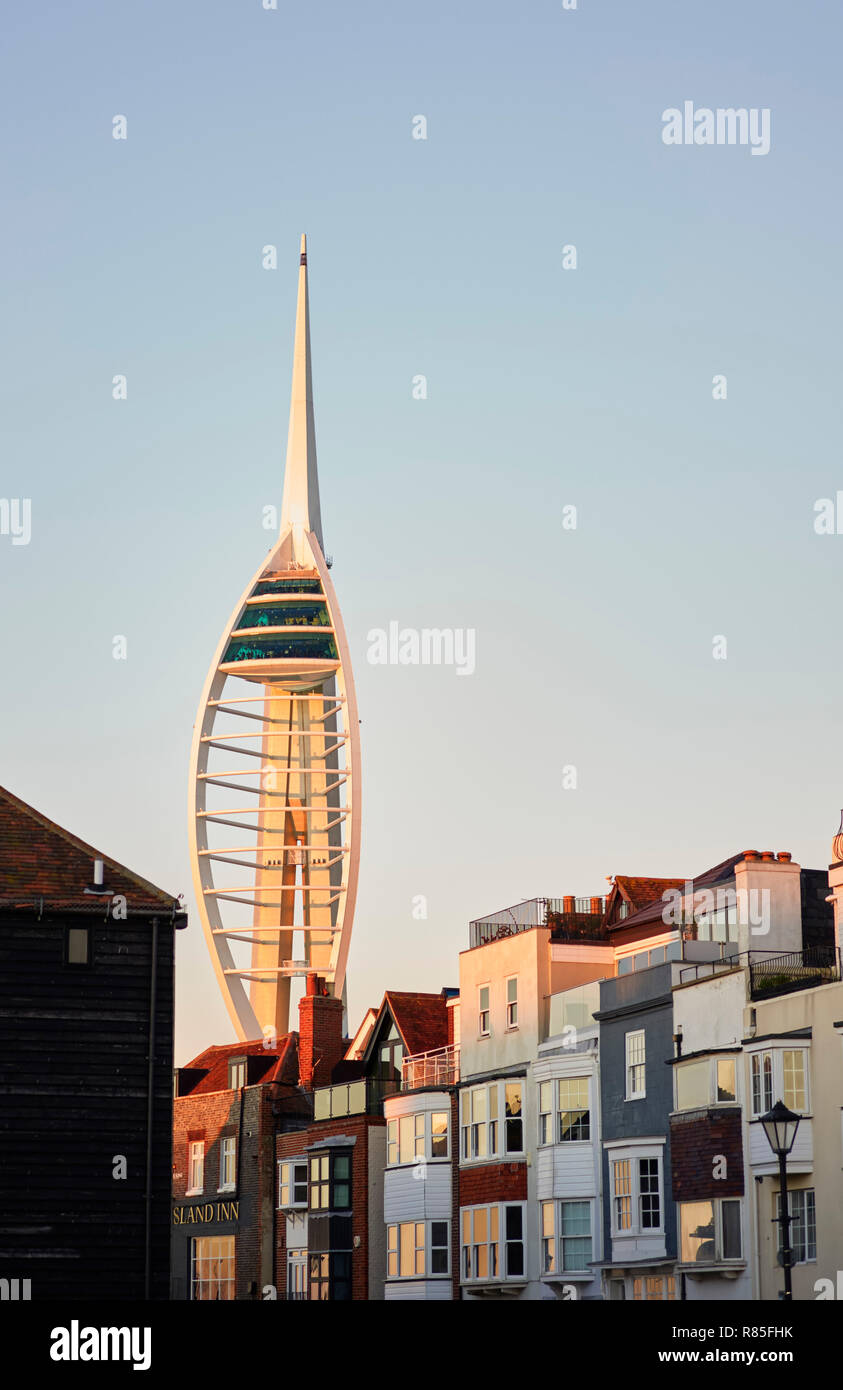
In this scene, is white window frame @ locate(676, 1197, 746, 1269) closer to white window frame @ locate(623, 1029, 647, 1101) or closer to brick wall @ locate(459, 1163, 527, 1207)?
white window frame @ locate(623, 1029, 647, 1101)

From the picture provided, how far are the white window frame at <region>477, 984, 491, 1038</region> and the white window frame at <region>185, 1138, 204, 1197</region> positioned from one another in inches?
758

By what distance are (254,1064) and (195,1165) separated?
13.9 feet

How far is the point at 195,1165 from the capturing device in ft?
254

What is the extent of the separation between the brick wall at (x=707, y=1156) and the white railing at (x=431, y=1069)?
15.7 metres

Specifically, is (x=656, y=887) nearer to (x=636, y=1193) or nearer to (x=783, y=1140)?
(x=636, y=1193)

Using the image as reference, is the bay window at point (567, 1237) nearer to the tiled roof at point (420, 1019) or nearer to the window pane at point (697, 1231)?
the window pane at point (697, 1231)

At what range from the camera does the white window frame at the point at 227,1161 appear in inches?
A: 2913

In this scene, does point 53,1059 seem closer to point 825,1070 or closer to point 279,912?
point 825,1070

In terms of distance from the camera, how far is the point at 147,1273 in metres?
46.8

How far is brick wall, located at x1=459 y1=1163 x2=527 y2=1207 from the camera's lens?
56250mm

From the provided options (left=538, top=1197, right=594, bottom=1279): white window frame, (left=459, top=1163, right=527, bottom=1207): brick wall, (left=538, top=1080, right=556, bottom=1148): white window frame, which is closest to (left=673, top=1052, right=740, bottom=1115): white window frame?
(left=538, top=1197, right=594, bottom=1279): white window frame

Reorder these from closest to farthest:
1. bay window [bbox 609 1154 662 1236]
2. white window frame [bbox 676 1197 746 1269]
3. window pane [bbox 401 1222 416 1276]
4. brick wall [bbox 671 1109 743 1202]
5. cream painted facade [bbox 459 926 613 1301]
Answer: white window frame [bbox 676 1197 746 1269] < brick wall [bbox 671 1109 743 1202] < bay window [bbox 609 1154 662 1236] < cream painted facade [bbox 459 926 613 1301] < window pane [bbox 401 1222 416 1276]

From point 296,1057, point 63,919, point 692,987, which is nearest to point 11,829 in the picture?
point 63,919
